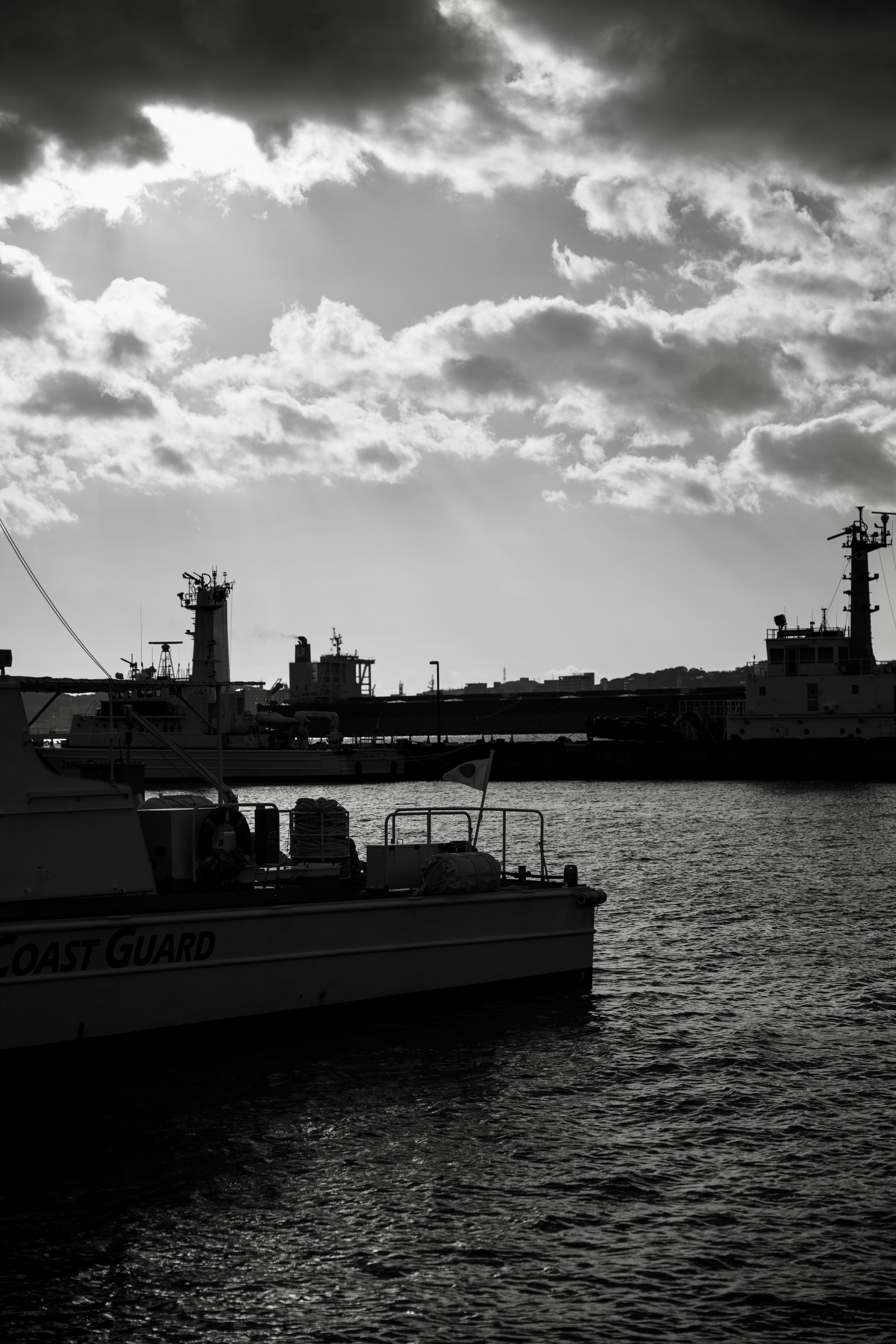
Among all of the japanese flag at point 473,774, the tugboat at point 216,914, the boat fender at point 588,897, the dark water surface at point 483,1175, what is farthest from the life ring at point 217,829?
the boat fender at point 588,897

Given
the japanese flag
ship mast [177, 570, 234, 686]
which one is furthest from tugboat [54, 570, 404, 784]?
the japanese flag

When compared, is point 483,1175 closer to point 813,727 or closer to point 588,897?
point 588,897

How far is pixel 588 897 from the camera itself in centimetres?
1648

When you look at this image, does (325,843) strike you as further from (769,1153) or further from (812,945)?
(812,945)

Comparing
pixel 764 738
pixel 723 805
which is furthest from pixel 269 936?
pixel 764 738

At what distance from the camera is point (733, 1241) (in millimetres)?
9031

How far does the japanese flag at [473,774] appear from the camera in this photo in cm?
1659

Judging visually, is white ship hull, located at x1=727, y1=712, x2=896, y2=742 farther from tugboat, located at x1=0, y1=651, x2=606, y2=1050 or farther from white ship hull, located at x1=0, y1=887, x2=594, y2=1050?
tugboat, located at x1=0, y1=651, x2=606, y2=1050

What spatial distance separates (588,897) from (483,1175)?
650 cm

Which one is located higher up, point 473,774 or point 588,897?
point 473,774

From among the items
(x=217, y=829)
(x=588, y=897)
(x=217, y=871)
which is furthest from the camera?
(x=588, y=897)

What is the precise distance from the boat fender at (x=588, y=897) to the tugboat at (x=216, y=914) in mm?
35

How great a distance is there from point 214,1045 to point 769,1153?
6210 millimetres

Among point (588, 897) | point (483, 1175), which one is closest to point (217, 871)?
point (588, 897)
